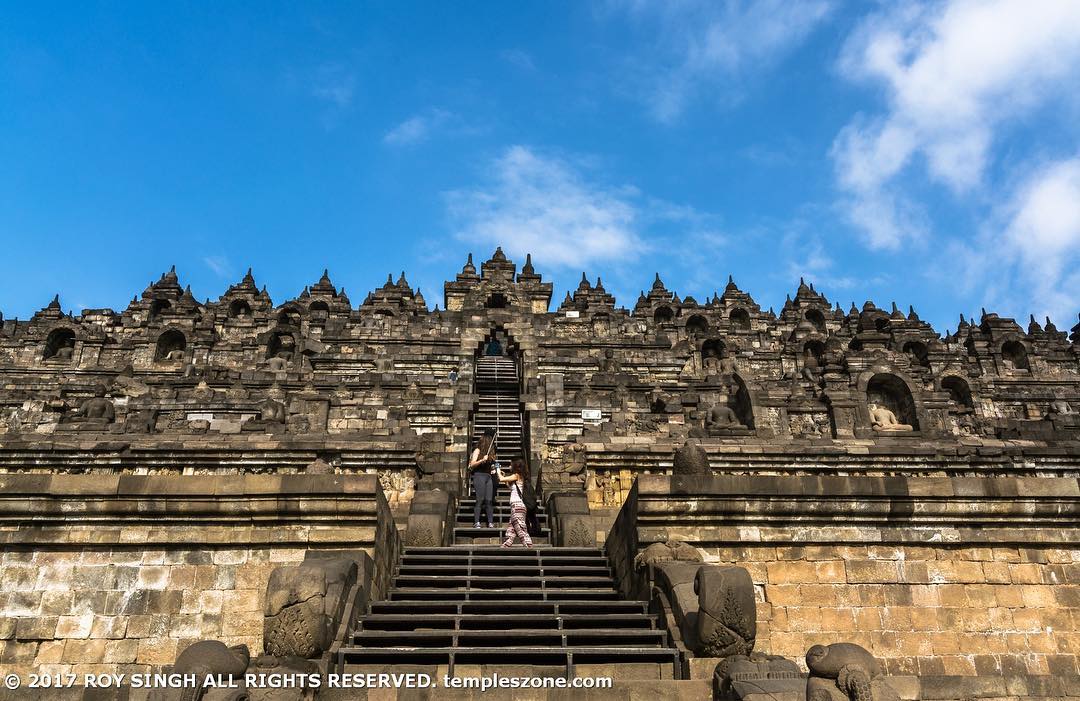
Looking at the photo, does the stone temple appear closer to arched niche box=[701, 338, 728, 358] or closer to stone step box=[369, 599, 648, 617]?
stone step box=[369, 599, 648, 617]

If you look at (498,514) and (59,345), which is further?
(59,345)

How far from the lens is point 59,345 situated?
38406 millimetres

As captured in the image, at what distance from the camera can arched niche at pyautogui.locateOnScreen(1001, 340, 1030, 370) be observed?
134ft

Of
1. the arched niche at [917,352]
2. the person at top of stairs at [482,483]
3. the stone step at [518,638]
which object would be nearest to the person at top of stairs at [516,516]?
the person at top of stairs at [482,483]

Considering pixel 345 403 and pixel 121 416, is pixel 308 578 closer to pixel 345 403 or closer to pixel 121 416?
pixel 345 403

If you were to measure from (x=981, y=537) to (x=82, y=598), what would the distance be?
33.1 feet

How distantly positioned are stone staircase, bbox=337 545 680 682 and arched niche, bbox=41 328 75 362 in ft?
113

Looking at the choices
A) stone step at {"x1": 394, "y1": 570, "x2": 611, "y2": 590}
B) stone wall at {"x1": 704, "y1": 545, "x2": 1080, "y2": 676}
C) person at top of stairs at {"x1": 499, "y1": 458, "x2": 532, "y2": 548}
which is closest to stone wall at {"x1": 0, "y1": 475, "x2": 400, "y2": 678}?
stone step at {"x1": 394, "y1": 570, "x2": 611, "y2": 590}

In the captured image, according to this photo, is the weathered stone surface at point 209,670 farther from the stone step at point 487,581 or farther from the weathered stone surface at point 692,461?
the weathered stone surface at point 692,461

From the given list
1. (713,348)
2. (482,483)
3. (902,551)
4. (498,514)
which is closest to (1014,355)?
(713,348)

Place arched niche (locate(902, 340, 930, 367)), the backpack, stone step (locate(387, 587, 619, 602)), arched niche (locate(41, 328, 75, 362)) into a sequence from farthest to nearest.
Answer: arched niche (locate(41, 328, 75, 362)) → arched niche (locate(902, 340, 930, 367)) → the backpack → stone step (locate(387, 587, 619, 602))

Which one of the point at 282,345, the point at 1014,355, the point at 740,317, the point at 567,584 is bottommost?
the point at 567,584

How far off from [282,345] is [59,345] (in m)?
A: 12.9

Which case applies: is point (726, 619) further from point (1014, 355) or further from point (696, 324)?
point (1014, 355)
